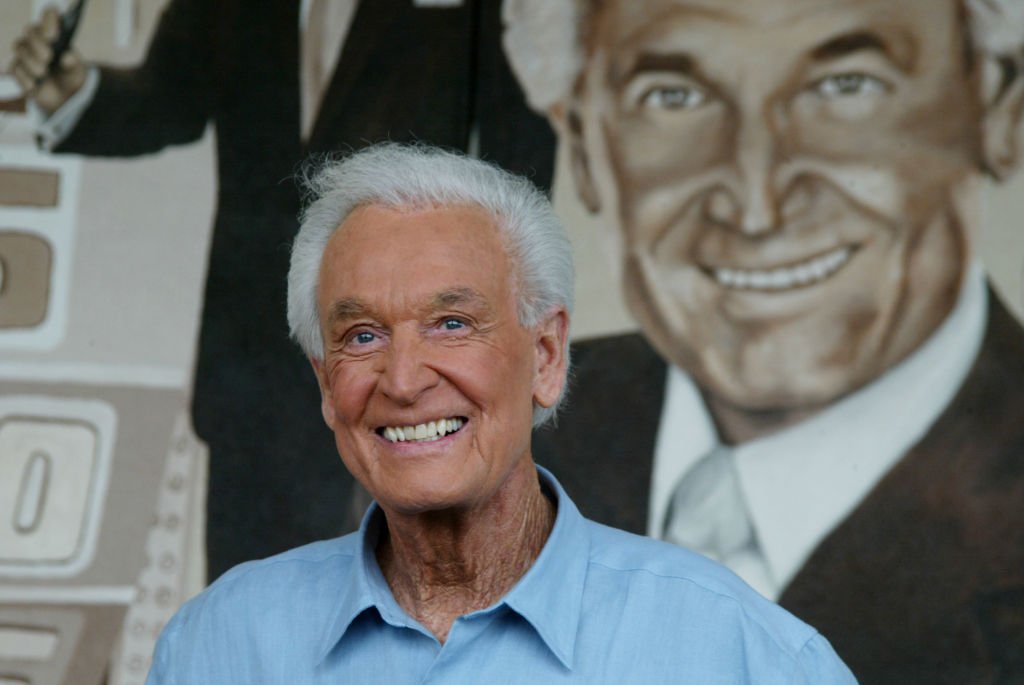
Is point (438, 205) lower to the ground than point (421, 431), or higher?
higher

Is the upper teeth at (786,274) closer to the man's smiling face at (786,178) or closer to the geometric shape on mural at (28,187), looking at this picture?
the man's smiling face at (786,178)

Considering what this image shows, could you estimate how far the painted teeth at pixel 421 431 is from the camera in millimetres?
1688

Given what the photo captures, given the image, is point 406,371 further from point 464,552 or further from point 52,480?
point 52,480

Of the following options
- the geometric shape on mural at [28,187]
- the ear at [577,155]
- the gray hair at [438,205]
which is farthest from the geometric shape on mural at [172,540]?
the gray hair at [438,205]

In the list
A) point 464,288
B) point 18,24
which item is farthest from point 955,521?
point 18,24

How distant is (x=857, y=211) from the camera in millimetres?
3170

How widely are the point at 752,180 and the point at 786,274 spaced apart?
0.76 feet

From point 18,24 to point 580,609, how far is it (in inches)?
88.0

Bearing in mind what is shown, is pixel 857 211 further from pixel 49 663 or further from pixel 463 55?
pixel 49 663

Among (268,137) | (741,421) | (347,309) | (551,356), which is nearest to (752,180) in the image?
(741,421)

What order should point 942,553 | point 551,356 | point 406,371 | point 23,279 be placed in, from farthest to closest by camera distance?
point 23,279 → point 942,553 → point 551,356 → point 406,371

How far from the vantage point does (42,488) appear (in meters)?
3.20

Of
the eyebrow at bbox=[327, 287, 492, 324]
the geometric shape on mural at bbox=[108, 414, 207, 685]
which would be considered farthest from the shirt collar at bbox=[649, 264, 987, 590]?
the eyebrow at bbox=[327, 287, 492, 324]

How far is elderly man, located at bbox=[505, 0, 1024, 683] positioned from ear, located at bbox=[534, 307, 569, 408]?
53.5 inches
